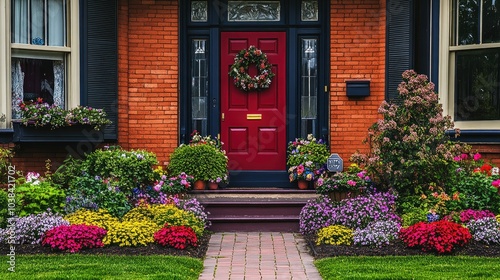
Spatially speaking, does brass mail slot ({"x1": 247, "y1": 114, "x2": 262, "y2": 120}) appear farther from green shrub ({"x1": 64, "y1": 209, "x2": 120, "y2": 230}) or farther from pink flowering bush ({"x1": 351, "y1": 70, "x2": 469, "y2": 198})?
green shrub ({"x1": 64, "y1": 209, "x2": 120, "y2": 230})

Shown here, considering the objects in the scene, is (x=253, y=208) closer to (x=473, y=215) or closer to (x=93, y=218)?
(x=93, y=218)

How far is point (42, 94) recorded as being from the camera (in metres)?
10.9

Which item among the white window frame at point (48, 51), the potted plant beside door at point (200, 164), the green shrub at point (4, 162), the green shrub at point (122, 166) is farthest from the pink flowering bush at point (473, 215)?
the green shrub at point (4, 162)

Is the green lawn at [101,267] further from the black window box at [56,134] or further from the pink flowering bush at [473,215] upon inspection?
the pink flowering bush at [473,215]

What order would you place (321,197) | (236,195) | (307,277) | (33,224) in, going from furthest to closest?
(236,195) → (321,197) → (33,224) → (307,277)

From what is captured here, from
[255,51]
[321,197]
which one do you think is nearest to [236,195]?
[321,197]

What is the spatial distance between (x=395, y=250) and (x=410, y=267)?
2.84 feet

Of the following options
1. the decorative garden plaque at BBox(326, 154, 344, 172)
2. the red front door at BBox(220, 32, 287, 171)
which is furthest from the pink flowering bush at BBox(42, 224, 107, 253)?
the decorative garden plaque at BBox(326, 154, 344, 172)

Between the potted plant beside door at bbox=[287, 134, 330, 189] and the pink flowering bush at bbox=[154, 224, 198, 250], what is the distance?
2926 mm

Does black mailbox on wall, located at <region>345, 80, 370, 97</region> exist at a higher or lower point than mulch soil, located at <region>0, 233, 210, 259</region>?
higher

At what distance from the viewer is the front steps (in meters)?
10.5

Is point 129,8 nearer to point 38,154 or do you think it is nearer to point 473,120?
point 38,154

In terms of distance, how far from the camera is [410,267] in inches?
301

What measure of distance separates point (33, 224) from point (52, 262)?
1.07m
